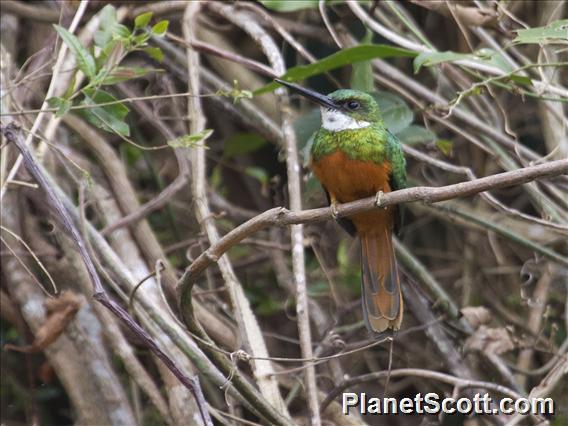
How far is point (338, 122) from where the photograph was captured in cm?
228

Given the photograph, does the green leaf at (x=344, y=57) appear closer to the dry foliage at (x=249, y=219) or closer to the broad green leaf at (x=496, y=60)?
the dry foliage at (x=249, y=219)

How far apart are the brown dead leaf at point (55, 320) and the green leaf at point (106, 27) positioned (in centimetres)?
66

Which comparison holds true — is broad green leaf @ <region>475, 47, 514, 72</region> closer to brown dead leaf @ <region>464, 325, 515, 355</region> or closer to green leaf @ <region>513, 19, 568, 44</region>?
green leaf @ <region>513, 19, 568, 44</region>

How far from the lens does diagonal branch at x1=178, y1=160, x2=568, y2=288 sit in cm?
138

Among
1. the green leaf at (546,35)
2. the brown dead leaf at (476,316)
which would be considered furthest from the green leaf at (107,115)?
the brown dead leaf at (476,316)

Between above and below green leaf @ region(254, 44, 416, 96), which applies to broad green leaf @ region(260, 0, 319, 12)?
above

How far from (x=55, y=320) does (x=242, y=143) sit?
1.05 meters

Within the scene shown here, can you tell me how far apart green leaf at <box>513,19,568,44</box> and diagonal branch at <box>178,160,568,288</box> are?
0.57m

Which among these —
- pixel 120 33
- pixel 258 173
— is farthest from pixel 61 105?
pixel 258 173

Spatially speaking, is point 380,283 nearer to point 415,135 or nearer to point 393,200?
point 415,135

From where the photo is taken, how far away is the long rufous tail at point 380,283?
216 cm

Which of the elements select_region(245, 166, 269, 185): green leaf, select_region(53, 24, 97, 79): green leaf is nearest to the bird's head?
select_region(53, 24, 97, 79): green leaf

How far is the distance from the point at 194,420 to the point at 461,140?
1.50 meters

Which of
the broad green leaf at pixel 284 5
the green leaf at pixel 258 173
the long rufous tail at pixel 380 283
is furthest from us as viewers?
the green leaf at pixel 258 173
